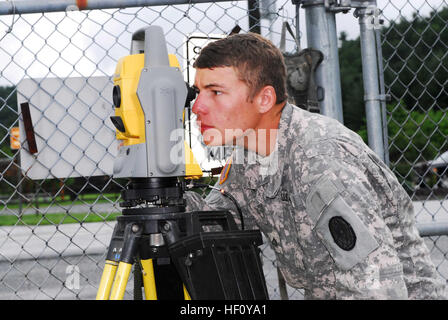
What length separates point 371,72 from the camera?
8.11 feet

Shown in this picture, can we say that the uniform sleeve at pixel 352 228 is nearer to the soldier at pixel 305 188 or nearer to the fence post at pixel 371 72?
the soldier at pixel 305 188

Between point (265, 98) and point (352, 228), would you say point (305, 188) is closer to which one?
point (352, 228)

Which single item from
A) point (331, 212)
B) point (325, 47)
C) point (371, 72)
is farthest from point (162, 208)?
point (371, 72)

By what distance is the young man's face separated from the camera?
6.18 ft

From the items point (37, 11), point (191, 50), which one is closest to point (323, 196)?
point (191, 50)

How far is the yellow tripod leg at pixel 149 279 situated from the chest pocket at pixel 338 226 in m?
0.57

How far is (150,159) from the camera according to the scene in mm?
1725

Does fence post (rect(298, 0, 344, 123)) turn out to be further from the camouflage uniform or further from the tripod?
the tripod

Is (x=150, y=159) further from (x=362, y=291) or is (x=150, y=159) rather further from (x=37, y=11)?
(x=37, y=11)

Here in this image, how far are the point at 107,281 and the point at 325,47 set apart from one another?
53.1 inches

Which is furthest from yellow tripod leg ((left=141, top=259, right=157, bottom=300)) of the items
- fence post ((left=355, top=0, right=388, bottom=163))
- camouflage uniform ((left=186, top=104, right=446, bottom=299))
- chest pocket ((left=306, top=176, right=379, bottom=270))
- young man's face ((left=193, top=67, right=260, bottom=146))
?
fence post ((left=355, top=0, right=388, bottom=163))

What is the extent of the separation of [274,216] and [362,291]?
60 centimetres
